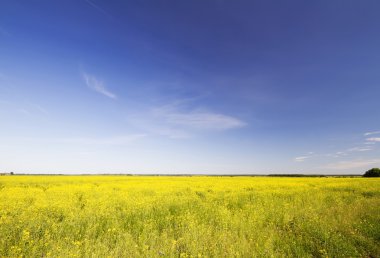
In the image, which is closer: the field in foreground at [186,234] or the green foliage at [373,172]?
the field in foreground at [186,234]

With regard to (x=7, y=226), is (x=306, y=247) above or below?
below

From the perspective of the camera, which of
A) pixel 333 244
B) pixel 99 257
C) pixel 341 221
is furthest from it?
pixel 341 221

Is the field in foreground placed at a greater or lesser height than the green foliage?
lesser

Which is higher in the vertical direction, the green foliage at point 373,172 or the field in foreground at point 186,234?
the green foliage at point 373,172

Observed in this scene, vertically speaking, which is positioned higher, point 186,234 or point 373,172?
point 373,172

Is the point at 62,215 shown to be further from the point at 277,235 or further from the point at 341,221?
the point at 341,221

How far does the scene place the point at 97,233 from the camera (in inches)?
290

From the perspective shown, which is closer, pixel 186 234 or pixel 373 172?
pixel 186 234

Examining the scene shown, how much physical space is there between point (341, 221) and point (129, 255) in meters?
7.60

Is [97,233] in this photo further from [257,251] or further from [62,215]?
[257,251]

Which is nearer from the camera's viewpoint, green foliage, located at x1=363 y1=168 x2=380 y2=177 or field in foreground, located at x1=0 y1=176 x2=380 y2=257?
field in foreground, located at x1=0 y1=176 x2=380 y2=257

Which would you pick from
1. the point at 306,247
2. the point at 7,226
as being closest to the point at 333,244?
the point at 306,247

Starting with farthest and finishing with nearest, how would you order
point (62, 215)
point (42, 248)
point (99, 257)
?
point (62, 215) < point (42, 248) < point (99, 257)

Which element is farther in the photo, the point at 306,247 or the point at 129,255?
the point at 306,247
